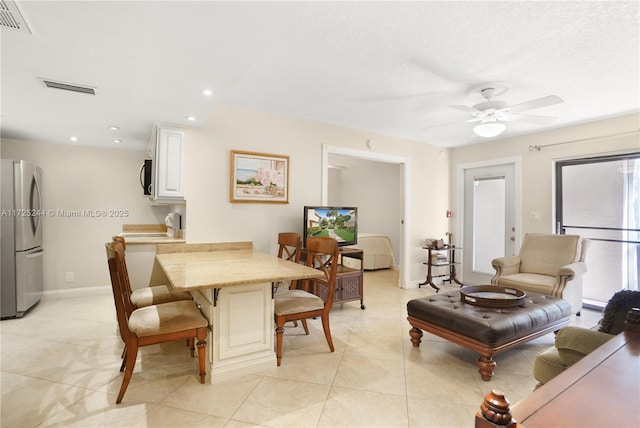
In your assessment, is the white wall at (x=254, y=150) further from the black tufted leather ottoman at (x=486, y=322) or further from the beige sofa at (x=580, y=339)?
the beige sofa at (x=580, y=339)

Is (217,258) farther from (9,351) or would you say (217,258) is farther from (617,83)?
(617,83)

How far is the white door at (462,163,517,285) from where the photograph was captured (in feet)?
15.9

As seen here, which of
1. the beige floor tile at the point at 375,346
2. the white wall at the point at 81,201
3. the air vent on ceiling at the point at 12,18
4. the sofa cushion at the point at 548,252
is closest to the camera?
the air vent on ceiling at the point at 12,18

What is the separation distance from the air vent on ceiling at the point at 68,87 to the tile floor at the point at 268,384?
211 centimetres

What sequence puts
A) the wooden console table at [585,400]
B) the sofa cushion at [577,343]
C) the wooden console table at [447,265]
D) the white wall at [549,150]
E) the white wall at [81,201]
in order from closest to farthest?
the wooden console table at [585,400]
the sofa cushion at [577,343]
the white wall at [549,150]
the white wall at [81,201]
the wooden console table at [447,265]

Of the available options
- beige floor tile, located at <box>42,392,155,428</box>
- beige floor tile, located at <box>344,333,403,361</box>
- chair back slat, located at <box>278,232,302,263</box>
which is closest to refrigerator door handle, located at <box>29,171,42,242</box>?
beige floor tile, located at <box>42,392,155,428</box>

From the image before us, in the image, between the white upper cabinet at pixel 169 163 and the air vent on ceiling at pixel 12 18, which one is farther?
the white upper cabinet at pixel 169 163

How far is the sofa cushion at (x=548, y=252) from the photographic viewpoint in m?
3.63

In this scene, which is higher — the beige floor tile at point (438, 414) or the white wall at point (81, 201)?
the white wall at point (81, 201)

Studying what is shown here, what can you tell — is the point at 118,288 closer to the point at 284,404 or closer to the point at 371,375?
the point at 284,404

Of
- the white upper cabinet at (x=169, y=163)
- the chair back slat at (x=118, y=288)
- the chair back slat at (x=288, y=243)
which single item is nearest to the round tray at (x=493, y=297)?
the chair back slat at (x=288, y=243)

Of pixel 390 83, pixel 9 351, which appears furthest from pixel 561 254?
pixel 9 351

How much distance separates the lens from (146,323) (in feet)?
6.47

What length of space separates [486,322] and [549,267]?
2188 millimetres
